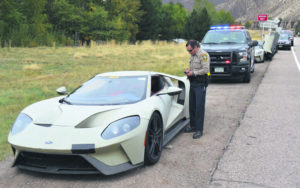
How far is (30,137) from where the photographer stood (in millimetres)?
4070

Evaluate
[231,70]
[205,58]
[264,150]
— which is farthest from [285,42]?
[264,150]

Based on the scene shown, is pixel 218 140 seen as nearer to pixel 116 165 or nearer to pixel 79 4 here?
pixel 116 165

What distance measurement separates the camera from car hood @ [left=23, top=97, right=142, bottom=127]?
4.20 metres

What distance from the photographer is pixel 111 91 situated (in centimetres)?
514

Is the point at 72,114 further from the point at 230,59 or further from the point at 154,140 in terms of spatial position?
the point at 230,59

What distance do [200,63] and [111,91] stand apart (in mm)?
1868

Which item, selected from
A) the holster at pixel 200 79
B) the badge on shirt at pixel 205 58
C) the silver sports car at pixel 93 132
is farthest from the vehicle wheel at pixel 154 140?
the badge on shirt at pixel 205 58

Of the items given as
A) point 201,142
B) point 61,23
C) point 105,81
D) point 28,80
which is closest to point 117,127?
point 105,81

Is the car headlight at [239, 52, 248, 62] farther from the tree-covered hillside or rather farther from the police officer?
the tree-covered hillside

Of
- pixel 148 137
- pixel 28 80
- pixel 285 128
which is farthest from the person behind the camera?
pixel 28 80

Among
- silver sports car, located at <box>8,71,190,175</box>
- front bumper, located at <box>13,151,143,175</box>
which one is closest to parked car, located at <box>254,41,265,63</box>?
silver sports car, located at <box>8,71,190,175</box>

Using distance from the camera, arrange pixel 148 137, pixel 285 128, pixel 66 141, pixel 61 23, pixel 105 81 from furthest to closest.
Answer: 1. pixel 61 23
2. pixel 285 128
3. pixel 105 81
4. pixel 148 137
5. pixel 66 141

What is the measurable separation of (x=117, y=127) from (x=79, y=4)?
59451mm

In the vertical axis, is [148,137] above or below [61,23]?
below
